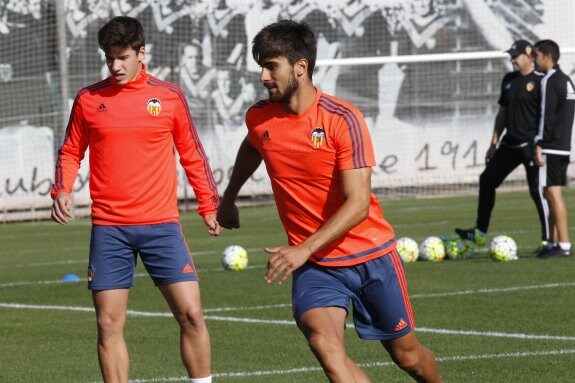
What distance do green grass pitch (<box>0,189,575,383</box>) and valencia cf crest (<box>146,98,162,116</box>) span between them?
187 centimetres

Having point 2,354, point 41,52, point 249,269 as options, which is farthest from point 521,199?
point 2,354

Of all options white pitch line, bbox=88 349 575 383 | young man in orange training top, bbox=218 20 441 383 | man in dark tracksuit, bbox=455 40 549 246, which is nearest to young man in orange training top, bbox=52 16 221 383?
white pitch line, bbox=88 349 575 383

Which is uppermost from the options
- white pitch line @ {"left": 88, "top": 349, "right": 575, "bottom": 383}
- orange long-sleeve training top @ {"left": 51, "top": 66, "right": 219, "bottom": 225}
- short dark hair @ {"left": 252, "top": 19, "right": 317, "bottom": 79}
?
short dark hair @ {"left": 252, "top": 19, "right": 317, "bottom": 79}

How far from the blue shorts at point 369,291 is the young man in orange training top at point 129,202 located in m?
1.22

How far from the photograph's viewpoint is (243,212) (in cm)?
2562

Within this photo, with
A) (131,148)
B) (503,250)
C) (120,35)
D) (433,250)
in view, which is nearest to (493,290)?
(503,250)

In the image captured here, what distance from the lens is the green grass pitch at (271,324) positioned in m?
9.14

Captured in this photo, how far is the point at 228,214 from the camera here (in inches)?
298

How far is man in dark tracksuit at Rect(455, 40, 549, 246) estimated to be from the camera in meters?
15.6

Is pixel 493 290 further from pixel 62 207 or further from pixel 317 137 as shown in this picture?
pixel 317 137

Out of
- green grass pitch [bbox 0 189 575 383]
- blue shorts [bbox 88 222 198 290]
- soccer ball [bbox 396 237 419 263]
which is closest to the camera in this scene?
blue shorts [bbox 88 222 198 290]

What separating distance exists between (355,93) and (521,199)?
179 inches

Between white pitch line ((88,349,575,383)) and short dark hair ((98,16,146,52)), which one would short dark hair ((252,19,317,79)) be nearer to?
short dark hair ((98,16,146,52))

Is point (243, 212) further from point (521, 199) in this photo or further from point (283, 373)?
point (283, 373)
